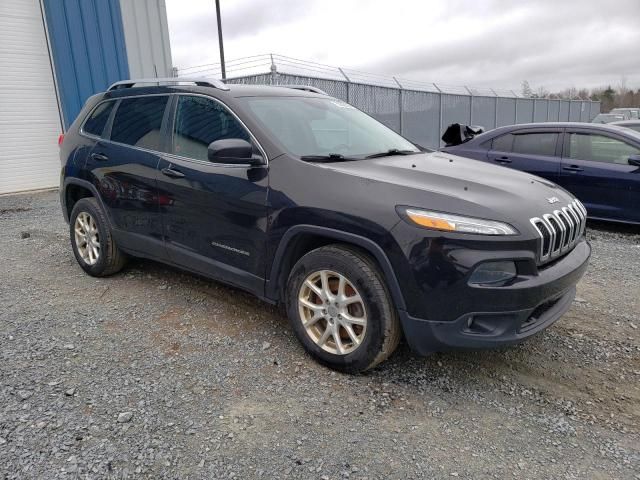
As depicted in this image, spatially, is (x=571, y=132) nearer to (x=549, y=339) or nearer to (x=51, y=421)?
(x=549, y=339)

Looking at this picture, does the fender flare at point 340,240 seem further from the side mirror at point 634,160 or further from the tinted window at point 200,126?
the side mirror at point 634,160

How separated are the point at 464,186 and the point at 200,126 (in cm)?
196

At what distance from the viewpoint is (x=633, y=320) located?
3.77 metres

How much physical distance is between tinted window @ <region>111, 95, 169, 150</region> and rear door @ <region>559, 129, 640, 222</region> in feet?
17.2

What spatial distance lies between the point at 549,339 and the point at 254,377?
206 cm

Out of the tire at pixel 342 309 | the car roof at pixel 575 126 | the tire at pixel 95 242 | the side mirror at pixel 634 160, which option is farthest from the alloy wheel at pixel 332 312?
the car roof at pixel 575 126

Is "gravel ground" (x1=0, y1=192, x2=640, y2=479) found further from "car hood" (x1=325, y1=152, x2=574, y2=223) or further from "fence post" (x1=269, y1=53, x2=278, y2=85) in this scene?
"fence post" (x1=269, y1=53, x2=278, y2=85)

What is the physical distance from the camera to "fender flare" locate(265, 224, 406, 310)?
8.77ft

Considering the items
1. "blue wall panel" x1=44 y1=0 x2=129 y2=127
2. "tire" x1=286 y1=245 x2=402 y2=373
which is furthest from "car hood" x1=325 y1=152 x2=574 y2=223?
"blue wall panel" x1=44 y1=0 x2=129 y2=127

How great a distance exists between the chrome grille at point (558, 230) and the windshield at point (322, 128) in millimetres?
1274

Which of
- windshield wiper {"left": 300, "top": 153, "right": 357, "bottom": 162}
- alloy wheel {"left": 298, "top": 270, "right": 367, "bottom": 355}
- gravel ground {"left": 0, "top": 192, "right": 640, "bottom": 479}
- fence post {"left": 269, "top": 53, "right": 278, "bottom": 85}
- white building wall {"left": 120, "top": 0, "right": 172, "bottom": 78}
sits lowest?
gravel ground {"left": 0, "top": 192, "right": 640, "bottom": 479}

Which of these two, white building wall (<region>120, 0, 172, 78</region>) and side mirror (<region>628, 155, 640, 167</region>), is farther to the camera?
white building wall (<region>120, 0, 172, 78</region>)

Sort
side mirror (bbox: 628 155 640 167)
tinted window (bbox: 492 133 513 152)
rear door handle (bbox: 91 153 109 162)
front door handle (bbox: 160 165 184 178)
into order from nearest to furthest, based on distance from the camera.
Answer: front door handle (bbox: 160 165 184 178) < rear door handle (bbox: 91 153 109 162) < side mirror (bbox: 628 155 640 167) < tinted window (bbox: 492 133 513 152)

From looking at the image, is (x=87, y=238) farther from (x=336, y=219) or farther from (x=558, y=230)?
(x=558, y=230)
